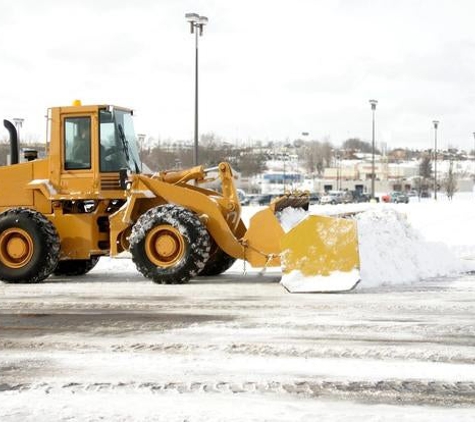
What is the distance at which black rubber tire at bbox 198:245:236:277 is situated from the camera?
40.1ft

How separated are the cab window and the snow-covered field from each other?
1.96 metres

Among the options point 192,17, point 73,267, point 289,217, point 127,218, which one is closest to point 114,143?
point 127,218

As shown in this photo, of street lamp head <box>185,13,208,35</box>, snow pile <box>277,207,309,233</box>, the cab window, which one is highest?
street lamp head <box>185,13,208,35</box>

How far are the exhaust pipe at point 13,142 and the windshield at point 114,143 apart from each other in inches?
Answer: 60.9

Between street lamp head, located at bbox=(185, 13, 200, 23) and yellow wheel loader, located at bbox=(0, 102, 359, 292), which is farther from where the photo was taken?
street lamp head, located at bbox=(185, 13, 200, 23)

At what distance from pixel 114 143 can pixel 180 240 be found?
7.04 feet

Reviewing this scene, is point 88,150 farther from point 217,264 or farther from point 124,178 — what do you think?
point 217,264

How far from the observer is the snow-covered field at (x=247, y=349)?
498cm

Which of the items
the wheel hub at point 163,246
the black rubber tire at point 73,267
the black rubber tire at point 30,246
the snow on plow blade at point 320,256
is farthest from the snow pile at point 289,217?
the black rubber tire at point 73,267

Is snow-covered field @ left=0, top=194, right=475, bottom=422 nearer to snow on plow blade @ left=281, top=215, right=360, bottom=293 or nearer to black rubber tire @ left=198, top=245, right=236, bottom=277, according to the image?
snow on plow blade @ left=281, top=215, right=360, bottom=293

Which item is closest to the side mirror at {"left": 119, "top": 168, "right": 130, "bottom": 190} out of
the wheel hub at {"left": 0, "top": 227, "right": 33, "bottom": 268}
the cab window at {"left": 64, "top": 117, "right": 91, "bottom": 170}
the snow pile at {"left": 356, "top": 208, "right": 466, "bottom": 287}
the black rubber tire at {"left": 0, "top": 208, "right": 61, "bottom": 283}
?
the cab window at {"left": 64, "top": 117, "right": 91, "bottom": 170}

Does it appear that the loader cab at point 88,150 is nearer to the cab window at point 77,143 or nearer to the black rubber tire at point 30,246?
the cab window at point 77,143

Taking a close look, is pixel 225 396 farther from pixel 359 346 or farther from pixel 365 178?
pixel 365 178

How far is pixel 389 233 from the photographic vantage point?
443 inches
